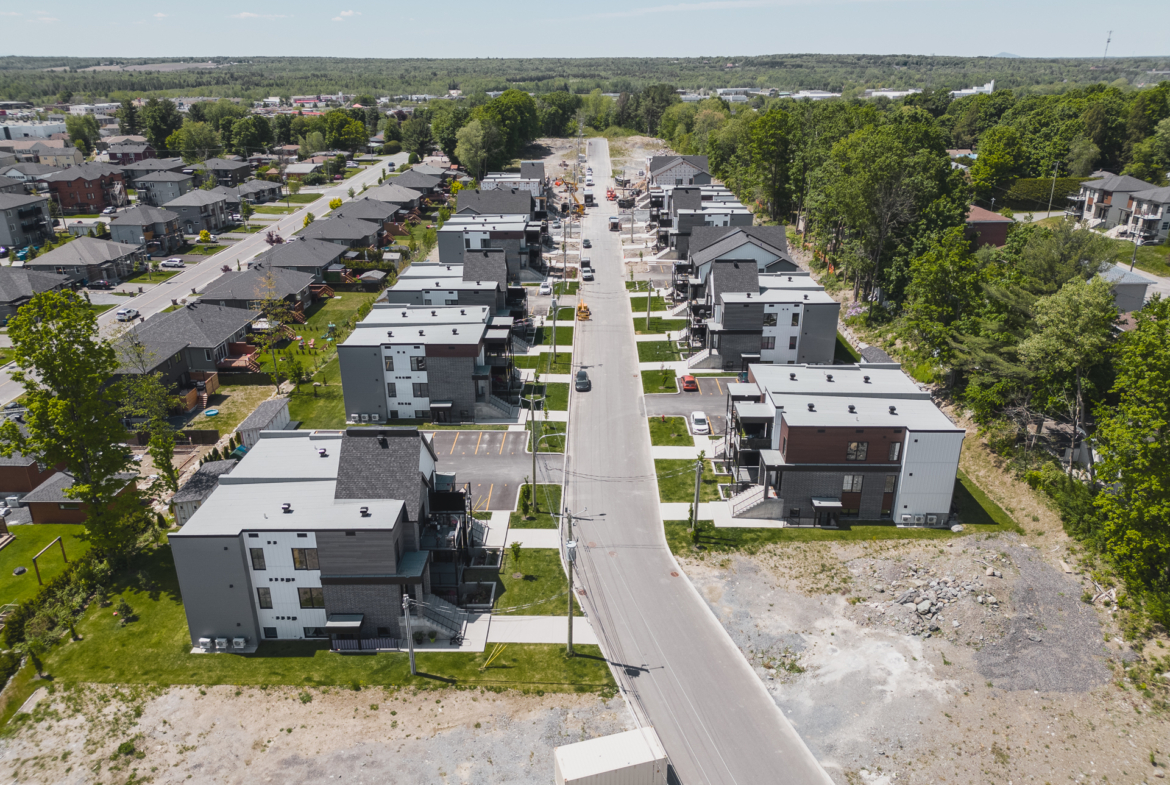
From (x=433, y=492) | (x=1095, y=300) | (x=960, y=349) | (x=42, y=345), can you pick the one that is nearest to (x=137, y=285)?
(x=42, y=345)

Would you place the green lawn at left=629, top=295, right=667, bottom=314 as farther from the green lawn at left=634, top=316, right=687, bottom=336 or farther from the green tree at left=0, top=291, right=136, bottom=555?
the green tree at left=0, top=291, right=136, bottom=555

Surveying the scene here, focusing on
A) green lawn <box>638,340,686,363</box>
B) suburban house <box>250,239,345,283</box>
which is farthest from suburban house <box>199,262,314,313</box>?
green lawn <box>638,340,686,363</box>

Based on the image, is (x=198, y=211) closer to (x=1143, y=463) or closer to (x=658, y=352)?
(x=658, y=352)

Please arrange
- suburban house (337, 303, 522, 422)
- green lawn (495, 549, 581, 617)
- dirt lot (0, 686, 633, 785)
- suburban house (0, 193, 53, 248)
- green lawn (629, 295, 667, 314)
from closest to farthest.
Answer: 1. dirt lot (0, 686, 633, 785)
2. green lawn (495, 549, 581, 617)
3. suburban house (337, 303, 522, 422)
4. green lawn (629, 295, 667, 314)
5. suburban house (0, 193, 53, 248)

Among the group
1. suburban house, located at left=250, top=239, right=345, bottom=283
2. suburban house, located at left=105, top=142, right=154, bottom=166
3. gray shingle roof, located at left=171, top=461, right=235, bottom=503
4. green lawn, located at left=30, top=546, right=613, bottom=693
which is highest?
suburban house, located at left=105, top=142, right=154, bottom=166

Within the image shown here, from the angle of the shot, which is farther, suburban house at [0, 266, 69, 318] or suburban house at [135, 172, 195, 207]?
suburban house at [135, 172, 195, 207]

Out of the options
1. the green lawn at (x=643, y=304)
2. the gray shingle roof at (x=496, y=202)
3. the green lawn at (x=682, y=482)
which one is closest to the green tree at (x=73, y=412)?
the green lawn at (x=682, y=482)

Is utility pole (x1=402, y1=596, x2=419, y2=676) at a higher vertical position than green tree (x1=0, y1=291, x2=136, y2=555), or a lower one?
lower

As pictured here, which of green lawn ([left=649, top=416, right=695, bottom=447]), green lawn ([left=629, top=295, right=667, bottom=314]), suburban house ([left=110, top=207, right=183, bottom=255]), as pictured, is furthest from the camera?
suburban house ([left=110, top=207, right=183, bottom=255])
